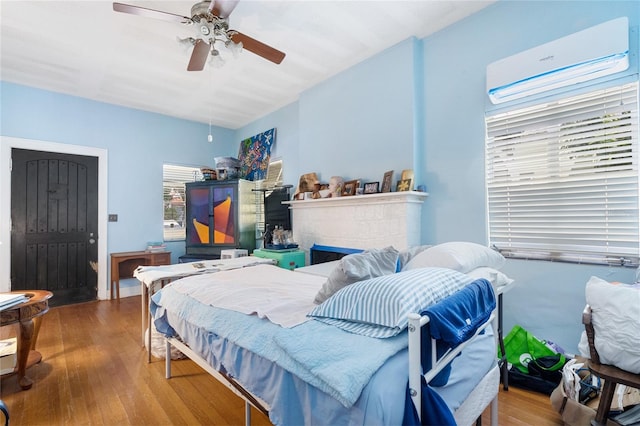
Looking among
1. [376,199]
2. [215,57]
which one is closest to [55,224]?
[215,57]

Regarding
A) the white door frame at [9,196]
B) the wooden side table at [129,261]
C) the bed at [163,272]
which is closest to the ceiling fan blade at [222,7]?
the bed at [163,272]

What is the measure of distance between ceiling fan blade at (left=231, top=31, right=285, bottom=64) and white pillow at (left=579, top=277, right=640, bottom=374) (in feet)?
8.36

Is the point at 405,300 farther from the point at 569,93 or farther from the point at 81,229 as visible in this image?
the point at 81,229

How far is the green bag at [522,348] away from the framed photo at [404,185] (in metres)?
1.38

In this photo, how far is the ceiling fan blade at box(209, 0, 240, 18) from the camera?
6.37 ft

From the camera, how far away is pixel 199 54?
2.47 meters

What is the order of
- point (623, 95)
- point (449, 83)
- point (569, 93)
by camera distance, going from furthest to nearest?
point (449, 83) < point (569, 93) < point (623, 95)

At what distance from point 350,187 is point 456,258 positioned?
176 cm

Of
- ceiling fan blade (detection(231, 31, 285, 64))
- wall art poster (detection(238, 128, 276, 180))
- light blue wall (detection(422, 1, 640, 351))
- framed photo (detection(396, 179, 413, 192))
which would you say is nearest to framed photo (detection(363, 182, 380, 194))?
framed photo (detection(396, 179, 413, 192))

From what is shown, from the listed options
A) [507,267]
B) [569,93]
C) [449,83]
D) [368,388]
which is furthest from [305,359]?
[449,83]

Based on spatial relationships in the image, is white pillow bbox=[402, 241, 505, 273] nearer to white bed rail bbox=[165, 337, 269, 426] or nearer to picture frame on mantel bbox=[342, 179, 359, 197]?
white bed rail bbox=[165, 337, 269, 426]

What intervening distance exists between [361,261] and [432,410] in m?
0.73

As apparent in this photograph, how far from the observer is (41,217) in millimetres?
3846

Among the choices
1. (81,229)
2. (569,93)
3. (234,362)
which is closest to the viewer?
(234,362)
